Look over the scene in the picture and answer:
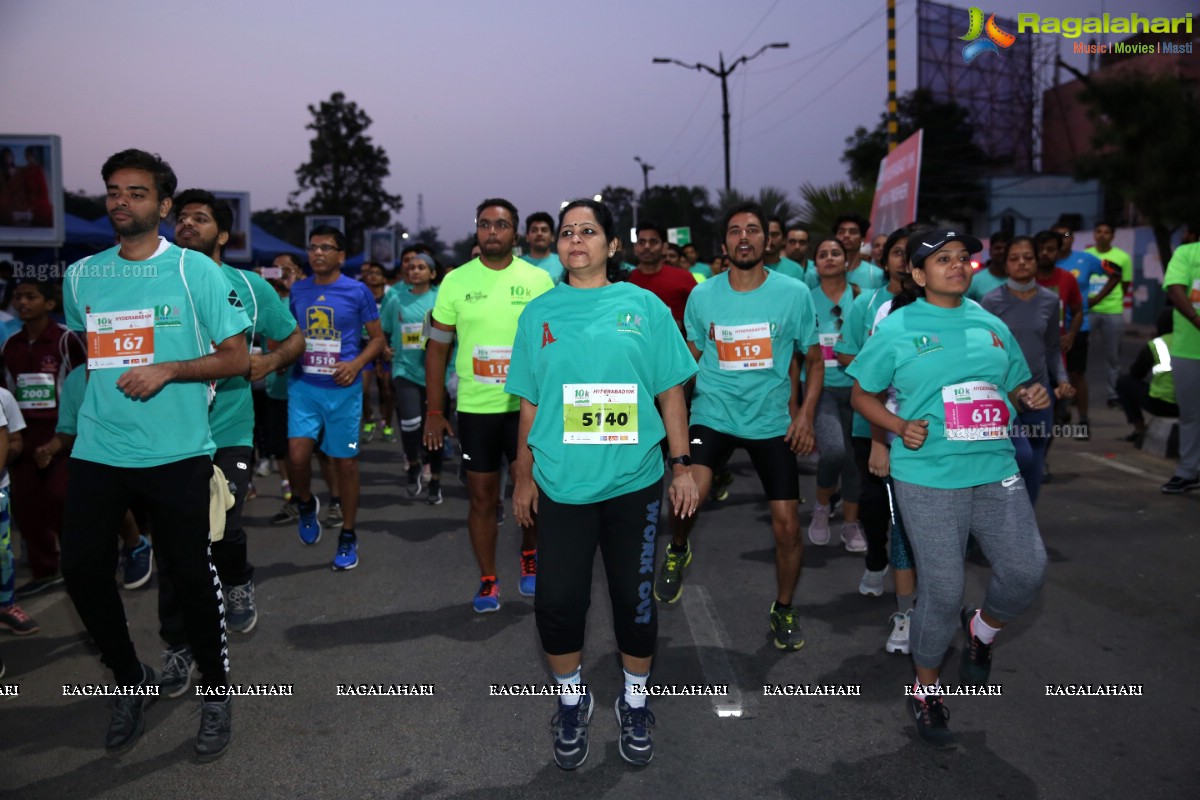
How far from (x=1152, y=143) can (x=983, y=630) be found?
30822mm

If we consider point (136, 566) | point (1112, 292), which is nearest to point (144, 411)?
point (136, 566)

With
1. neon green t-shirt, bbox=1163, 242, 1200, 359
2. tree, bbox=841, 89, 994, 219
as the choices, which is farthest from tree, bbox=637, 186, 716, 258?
neon green t-shirt, bbox=1163, 242, 1200, 359

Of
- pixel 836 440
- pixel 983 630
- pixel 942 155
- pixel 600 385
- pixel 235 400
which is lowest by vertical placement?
pixel 983 630

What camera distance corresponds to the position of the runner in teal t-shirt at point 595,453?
3543mm

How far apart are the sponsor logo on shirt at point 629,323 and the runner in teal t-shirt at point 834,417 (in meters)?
3.10

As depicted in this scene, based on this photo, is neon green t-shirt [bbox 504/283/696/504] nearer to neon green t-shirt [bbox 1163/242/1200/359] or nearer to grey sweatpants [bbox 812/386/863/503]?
grey sweatpants [bbox 812/386/863/503]

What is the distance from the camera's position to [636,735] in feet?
12.1

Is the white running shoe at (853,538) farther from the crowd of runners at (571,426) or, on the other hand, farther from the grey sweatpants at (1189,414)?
the grey sweatpants at (1189,414)

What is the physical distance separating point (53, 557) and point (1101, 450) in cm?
939

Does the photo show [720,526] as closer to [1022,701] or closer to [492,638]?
[492,638]

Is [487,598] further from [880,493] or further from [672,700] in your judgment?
[880,493]

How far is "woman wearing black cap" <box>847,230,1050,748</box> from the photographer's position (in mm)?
3760

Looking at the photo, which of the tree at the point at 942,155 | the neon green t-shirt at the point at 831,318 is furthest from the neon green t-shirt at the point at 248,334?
the tree at the point at 942,155

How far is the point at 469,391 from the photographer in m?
5.42
